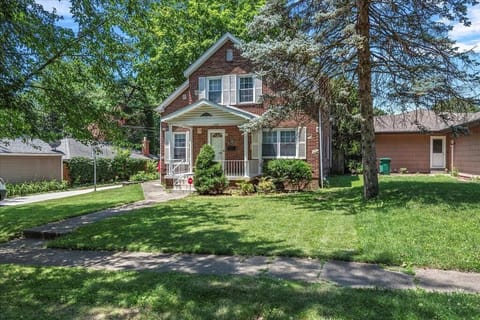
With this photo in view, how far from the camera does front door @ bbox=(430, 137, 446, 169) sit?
23.7 metres

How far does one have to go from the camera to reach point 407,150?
24.2m

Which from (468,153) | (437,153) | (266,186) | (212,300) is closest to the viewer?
(212,300)

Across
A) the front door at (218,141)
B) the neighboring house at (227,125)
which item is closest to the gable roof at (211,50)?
the neighboring house at (227,125)

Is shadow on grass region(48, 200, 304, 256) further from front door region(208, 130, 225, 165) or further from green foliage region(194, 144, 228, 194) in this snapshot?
front door region(208, 130, 225, 165)

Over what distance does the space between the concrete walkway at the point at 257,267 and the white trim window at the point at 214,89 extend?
1160cm

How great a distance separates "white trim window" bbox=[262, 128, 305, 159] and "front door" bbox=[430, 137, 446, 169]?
1212 centimetres

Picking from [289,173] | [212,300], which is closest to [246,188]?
[289,173]

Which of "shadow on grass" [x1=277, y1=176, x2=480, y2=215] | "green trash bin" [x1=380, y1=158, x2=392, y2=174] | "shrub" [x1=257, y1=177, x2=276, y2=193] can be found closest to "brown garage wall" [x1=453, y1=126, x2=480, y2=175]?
"green trash bin" [x1=380, y1=158, x2=392, y2=174]

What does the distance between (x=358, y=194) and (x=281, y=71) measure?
4.96 meters

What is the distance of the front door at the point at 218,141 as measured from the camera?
17.9 m

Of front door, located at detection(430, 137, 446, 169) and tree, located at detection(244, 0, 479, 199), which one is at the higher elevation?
tree, located at detection(244, 0, 479, 199)

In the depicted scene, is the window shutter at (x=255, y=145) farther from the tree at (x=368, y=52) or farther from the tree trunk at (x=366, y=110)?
the tree trunk at (x=366, y=110)

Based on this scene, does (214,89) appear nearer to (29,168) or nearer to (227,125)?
(227,125)

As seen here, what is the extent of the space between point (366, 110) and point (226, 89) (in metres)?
7.81
